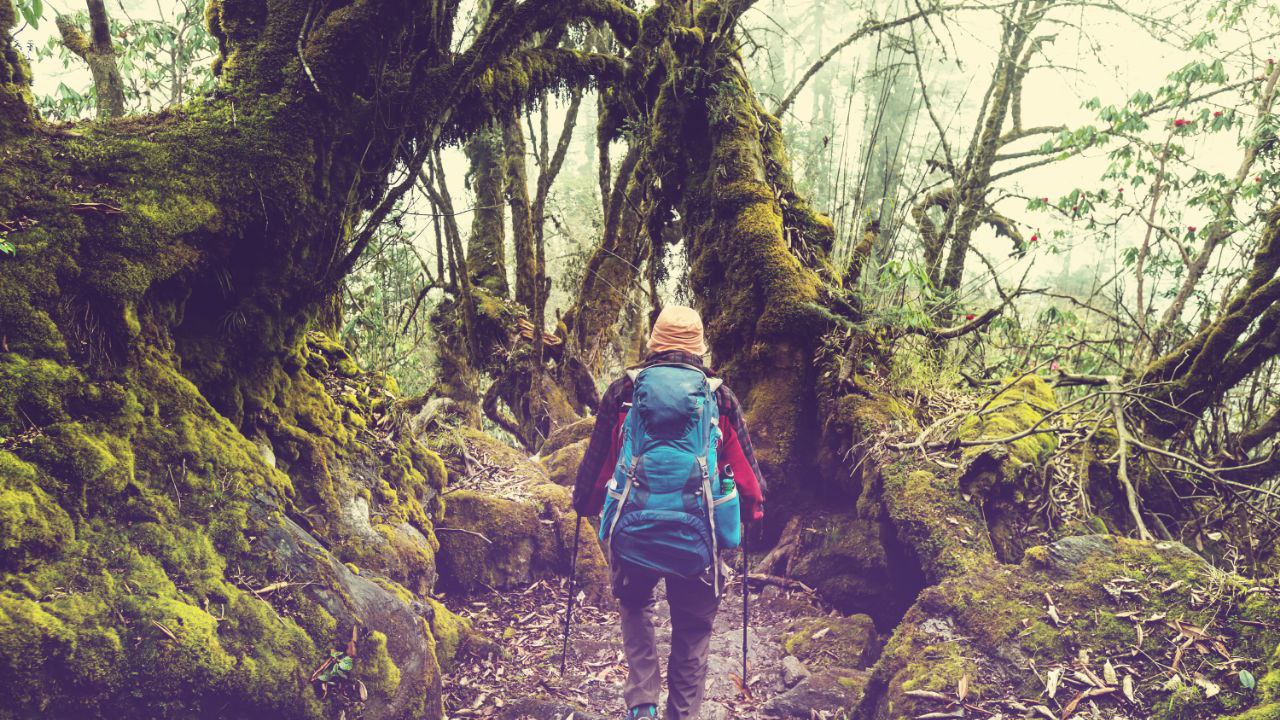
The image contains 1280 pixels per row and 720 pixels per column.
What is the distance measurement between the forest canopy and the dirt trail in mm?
54

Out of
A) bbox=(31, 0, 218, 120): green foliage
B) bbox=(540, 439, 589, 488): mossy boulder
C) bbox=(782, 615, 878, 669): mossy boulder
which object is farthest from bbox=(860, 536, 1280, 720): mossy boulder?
bbox=(31, 0, 218, 120): green foliage

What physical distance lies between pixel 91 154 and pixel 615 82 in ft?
16.4

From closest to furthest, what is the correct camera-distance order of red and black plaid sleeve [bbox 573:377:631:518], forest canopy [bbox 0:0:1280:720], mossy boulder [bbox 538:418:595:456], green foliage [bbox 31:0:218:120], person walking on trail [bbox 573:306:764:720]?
forest canopy [bbox 0:0:1280:720], person walking on trail [bbox 573:306:764:720], red and black plaid sleeve [bbox 573:377:631:518], green foliage [bbox 31:0:218:120], mossy boulder [bbox 538:418:595:456]

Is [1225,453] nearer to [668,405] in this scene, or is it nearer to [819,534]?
[819,534]

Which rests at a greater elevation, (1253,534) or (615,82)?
(615,82)

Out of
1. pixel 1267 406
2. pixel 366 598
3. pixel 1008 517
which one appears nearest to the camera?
pixel 366 598

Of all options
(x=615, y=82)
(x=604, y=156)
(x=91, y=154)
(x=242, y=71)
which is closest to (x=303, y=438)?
(x=91, y=154)

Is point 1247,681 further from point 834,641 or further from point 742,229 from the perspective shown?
point 742,229

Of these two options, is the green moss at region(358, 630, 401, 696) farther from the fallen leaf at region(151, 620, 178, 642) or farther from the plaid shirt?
the plaid shirt

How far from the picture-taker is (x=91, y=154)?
119 inches

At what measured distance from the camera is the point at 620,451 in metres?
3.61

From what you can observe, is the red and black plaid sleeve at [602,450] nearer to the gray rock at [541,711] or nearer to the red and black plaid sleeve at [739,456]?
the red and black plaid sleeve at [739,456]

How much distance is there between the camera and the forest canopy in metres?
2.68

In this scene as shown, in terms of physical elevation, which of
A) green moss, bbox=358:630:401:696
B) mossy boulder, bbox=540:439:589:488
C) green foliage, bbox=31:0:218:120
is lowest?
green moss, bbox=358:630:401:696
